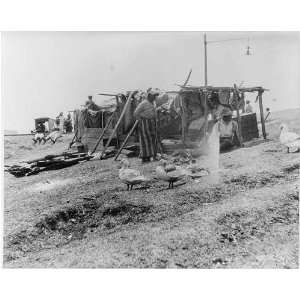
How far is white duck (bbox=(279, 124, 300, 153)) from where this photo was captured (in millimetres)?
6902

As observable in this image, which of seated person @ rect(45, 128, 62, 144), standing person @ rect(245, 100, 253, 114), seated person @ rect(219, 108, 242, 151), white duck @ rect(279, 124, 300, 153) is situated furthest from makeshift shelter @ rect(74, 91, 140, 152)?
white duck @ rect(279, 124, 300, 153)

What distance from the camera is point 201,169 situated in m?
6.54

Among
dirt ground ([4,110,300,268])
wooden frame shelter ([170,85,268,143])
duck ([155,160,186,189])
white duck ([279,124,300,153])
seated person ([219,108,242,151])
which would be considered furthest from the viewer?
seated person ([219,108,242,151])

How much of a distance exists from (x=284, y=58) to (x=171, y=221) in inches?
132

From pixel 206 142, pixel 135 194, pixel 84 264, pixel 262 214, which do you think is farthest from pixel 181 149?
pixel 84 264

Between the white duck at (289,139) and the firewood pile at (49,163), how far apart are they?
162 inches

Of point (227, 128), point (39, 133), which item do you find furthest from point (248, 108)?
point (39, 133)

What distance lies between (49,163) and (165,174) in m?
2.72

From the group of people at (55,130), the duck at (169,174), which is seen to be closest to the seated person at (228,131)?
the duck at (169,174)

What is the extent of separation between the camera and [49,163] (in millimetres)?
7750

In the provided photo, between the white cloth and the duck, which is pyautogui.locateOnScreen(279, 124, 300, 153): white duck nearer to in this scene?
the white cloth

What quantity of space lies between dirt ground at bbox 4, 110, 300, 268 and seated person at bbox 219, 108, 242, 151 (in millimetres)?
415

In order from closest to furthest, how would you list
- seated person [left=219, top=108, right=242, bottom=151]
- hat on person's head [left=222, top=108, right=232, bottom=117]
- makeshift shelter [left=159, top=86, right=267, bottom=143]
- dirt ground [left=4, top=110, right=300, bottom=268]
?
1. dirt ground [left=4, top=110, right=300, bottom=268]
2. seated person [left=219, top=108, right=242, bottom=151]
3. makeshift shelter [left=159, top=86, right=267, bottom=143]
4. hat on person's head [left=222, top=108, right=232, bottom=117]

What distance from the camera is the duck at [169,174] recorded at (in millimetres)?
6434
